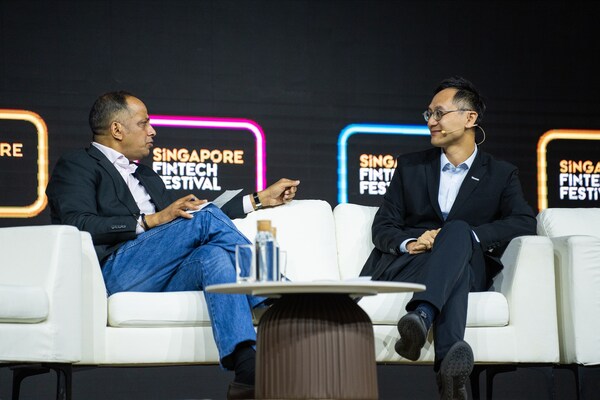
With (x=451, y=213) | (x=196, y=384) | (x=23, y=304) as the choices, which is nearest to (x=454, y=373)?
(x=451, y=213)

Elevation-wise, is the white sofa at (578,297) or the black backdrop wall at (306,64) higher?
the black backdrop wall at (306,64)

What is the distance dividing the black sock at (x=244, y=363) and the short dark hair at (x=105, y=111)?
1.29 metres

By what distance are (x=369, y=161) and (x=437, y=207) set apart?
1.82m

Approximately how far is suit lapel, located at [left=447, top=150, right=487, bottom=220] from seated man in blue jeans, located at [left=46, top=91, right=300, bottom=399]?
0.67m

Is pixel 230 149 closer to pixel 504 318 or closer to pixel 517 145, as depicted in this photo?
pixel 517 145

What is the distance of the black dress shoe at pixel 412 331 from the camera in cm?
299

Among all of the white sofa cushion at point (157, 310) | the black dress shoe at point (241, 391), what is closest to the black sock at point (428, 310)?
the black dress shoe at point (241, 391)

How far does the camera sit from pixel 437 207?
3809mm

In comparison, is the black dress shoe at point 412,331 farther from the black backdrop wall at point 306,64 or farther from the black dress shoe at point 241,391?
the black backdrop wall at point 306,64

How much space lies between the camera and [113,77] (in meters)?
5.26

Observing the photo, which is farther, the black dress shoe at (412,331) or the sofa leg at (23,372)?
the sofa leg at (23,372)

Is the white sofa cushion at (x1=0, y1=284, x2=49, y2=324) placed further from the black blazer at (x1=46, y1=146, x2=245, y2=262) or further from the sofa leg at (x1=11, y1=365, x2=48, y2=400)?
the black blazer at (x1=46, y1=146, x2=245, y2=262)

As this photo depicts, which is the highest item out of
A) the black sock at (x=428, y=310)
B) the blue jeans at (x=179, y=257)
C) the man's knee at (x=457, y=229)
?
the man's knee at (x=457, y=229)

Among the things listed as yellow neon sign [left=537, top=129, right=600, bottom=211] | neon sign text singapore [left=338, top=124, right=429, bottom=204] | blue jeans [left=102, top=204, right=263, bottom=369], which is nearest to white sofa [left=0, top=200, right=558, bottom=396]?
blue jeans [left=102, top=204, right=263, bottom=369]
